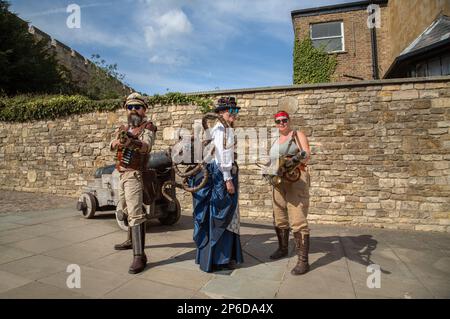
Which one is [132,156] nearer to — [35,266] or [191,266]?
[191,266]

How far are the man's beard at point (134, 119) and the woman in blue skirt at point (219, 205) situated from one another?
0.92 m

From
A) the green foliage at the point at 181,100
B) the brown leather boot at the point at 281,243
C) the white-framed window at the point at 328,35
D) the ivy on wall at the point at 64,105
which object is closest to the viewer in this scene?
the brown leather boot at the point at 281,243

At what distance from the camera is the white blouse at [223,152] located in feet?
10.7

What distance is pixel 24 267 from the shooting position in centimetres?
331

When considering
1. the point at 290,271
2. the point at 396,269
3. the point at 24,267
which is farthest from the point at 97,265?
the point at 396,269

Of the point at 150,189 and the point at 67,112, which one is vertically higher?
the point at 67,112

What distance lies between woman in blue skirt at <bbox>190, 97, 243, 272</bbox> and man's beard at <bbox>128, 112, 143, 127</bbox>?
3.01 ft

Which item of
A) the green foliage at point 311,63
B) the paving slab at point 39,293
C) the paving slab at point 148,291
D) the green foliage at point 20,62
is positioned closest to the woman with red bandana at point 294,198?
the paving slab at point 148,291

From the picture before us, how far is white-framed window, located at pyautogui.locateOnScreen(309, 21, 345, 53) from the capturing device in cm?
1376

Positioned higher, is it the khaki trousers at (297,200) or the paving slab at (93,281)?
the khaki trousers at (297,200)

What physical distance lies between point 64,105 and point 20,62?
5.93m

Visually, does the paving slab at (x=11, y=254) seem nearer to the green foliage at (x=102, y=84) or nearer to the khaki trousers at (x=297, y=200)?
the khaki trousers at (x=297, y=200)

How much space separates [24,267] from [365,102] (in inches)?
266
